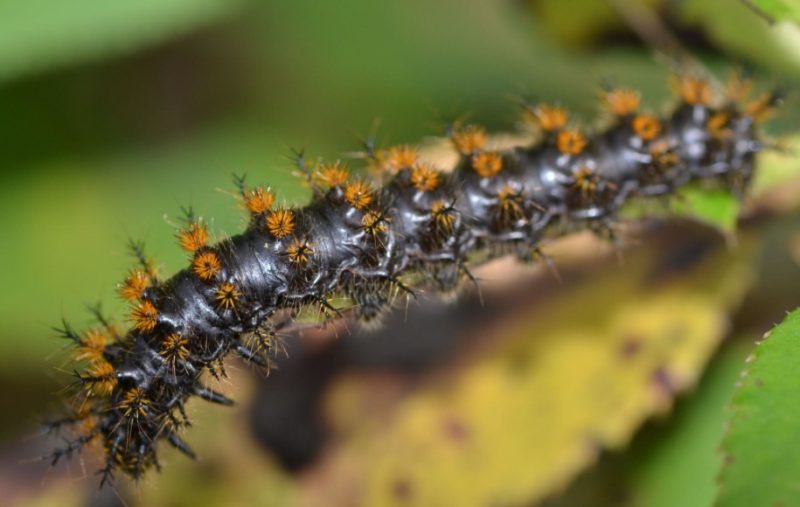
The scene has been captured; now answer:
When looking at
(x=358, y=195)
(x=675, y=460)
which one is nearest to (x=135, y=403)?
(x=358, y=195)

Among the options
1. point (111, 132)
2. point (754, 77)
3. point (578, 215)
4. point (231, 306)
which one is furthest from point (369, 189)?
point (111, 132)

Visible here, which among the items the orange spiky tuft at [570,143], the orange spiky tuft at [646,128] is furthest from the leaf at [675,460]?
the orange spiky tuft at [570,143]

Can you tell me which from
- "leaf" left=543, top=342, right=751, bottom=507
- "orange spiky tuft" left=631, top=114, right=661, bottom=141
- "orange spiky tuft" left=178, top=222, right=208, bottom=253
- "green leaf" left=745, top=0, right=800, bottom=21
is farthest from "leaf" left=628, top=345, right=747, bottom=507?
"orange spiky tuft" left=178, top=222, right=208, bottom=253

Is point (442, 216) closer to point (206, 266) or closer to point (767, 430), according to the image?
point (206, 266)

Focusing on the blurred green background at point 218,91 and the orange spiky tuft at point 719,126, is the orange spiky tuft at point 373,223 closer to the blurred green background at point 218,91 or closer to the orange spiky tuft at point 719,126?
the blurred green background at point 218,91

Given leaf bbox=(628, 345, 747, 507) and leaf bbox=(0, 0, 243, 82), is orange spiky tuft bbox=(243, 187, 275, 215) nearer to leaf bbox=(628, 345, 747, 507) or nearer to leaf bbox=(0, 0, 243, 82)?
leaf bbox=(0, 0, 243, 82)

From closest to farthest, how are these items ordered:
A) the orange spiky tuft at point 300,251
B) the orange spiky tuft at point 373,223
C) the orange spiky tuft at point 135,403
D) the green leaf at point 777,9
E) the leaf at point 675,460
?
1. the green leaf at point 777,9
2. the orange spiky tuft at point 135,403
3. the orange spiky tuft at point 300,251
4. the orange spiky tuft at point 373,223
5. the leaf at point 675,460
